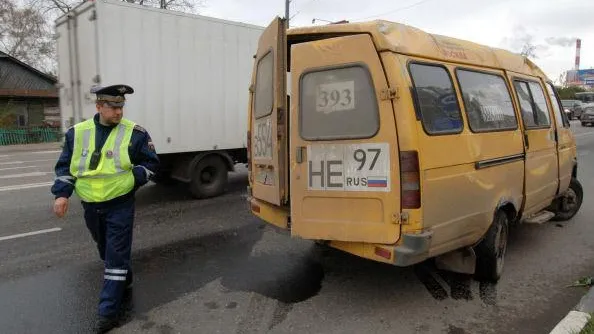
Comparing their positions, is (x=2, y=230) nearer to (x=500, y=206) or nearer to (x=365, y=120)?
(x=365, y=120)

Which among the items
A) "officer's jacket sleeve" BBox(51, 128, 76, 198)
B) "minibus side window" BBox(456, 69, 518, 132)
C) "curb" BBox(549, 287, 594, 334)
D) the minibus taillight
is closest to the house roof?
"officer's jacket sleeve" BBox(51, 128, 76, 198)

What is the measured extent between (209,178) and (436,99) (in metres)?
5.68

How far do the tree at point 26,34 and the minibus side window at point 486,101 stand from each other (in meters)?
44.9

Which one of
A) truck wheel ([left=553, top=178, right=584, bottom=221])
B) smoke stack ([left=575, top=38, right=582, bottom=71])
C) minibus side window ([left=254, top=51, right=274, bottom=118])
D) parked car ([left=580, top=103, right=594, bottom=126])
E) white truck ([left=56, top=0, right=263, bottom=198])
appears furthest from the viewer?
smoke stack ([left=575, top=38, right=582, bottom=71])

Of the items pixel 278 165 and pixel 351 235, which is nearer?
pixel 351 235

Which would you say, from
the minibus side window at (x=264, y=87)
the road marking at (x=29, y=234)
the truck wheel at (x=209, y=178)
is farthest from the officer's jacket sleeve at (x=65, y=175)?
the truck wheel at (x=209, y=178)

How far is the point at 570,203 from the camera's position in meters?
6.73

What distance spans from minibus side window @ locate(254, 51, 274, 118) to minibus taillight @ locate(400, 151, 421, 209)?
4.91ft

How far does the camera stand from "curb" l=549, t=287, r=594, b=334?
3.28 meters

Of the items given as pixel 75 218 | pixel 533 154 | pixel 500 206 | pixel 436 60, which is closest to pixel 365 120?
pixel 436 60

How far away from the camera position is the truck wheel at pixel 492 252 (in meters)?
4.25

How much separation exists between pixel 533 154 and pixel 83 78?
661 cm

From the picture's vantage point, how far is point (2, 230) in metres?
6.38

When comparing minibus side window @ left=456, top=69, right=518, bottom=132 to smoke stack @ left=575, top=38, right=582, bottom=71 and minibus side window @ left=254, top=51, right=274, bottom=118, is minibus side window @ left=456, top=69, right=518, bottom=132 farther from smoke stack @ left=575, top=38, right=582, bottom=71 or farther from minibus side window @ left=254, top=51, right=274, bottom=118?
smoke stack @ left=575, top=38, right=582, bottom=71
